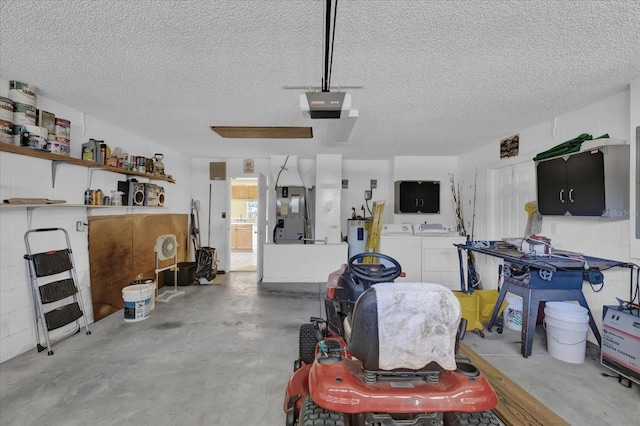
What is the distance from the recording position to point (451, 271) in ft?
16.7

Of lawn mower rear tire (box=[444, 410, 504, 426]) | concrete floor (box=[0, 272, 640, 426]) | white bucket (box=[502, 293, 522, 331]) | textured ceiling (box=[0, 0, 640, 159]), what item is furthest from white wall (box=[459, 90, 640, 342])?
lawn mower rear tire (box=[444, 410, 504, 426])

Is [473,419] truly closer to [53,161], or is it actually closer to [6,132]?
[6,132]

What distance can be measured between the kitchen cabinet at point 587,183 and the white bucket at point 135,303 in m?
4.87

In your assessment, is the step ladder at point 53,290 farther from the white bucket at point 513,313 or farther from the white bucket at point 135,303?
the white bucket at point 513,313

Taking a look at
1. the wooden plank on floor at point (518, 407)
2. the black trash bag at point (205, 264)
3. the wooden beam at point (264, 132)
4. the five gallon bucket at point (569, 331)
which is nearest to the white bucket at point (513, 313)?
the five gallon bucket at point (569, 331)

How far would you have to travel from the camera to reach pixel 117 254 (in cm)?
381

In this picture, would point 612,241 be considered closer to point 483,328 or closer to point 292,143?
point 483,328

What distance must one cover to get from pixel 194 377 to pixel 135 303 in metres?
1.67

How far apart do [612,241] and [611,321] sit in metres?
0.85

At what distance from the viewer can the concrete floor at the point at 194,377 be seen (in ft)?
6.16

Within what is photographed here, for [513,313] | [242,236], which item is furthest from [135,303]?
[242,236]

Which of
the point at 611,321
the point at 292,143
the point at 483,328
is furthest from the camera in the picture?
the point at 292,143

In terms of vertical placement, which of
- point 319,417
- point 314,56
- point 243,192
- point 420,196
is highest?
point 314,56

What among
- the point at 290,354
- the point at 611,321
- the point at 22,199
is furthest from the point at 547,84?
the point at 22,199
